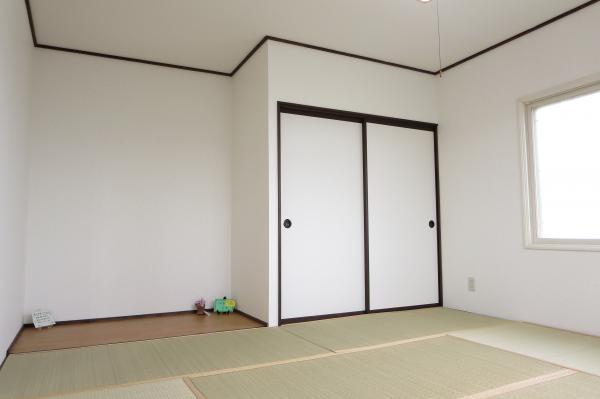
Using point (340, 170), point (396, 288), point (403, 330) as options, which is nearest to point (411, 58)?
point (340, 170)

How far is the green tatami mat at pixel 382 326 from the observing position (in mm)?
3111

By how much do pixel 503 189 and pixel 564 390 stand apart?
2.09 meters

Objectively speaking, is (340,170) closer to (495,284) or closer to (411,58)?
(411,58)

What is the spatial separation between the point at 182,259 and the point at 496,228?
9.83 feet

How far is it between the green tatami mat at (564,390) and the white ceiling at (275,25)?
260 centimetres

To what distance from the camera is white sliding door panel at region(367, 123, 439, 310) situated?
4191mm

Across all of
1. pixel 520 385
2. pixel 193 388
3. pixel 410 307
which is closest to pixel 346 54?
pixel 410 307

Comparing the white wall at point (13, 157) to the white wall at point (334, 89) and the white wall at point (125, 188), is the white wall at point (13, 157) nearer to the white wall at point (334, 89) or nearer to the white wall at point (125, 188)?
the white wall at point (125, 188)

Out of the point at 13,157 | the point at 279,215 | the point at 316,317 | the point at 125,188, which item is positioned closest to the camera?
the point at 13,157

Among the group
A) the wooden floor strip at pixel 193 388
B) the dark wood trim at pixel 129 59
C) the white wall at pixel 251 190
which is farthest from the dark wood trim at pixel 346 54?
the wooden floor strip at pixel 193 388

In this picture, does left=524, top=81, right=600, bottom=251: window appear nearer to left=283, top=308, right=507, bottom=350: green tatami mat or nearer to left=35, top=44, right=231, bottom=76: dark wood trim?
left=283, top=308, right=507, bottom=350: green tatami mat

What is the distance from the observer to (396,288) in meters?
4.25

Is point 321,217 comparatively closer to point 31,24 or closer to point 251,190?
point 251,190

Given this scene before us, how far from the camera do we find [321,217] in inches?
155
